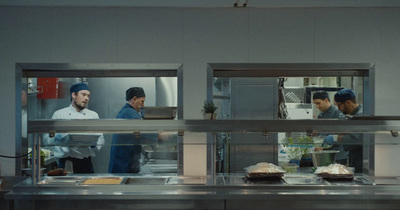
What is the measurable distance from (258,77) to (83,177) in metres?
2.20

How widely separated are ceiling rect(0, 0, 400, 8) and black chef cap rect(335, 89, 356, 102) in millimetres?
969

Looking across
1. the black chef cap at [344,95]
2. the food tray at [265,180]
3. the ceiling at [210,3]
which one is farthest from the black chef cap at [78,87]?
the black chef cap at [344,95]

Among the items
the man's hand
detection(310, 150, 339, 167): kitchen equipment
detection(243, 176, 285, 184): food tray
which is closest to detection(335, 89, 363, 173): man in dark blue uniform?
detection(310, 150, 339, 167): kitchen equipment

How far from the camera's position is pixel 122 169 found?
480cm

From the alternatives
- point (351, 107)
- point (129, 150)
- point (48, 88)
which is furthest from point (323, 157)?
point (48, 88)

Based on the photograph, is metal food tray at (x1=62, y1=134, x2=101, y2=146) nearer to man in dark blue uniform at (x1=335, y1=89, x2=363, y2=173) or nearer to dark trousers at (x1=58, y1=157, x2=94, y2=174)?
dark trousers at (x1=58, y1=157, x2=94, y2=174)

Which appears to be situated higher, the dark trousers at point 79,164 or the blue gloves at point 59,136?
the blue gloves at point 59,136

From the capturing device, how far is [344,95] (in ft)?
15.9

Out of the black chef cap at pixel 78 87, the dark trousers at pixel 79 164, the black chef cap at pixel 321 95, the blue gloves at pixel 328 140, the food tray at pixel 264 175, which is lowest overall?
the dark trousers at pixel 79 164

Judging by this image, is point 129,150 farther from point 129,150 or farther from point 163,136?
point 163,136

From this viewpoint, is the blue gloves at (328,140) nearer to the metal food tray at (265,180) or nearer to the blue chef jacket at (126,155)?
the metal food tray at (265,180)

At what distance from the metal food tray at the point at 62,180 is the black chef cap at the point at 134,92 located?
1.39m

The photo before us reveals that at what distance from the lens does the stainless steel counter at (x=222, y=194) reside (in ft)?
10.5

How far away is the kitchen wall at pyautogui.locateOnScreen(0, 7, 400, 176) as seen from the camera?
14.8 ft
